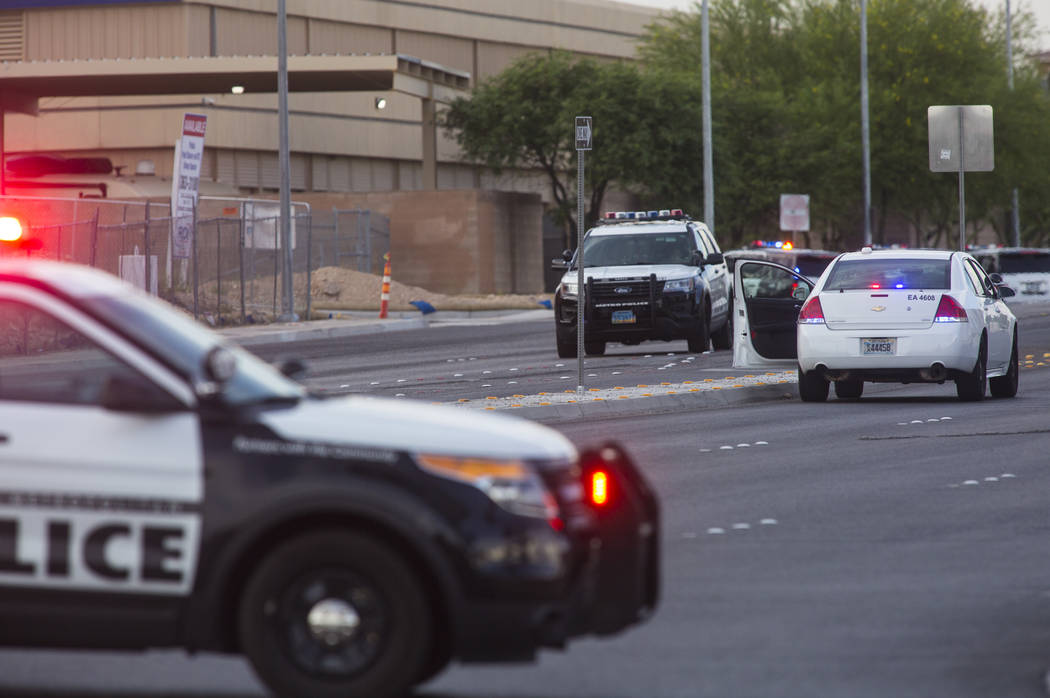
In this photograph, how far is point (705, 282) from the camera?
2764 cm

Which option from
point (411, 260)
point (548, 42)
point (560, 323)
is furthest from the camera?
point (548, 42)

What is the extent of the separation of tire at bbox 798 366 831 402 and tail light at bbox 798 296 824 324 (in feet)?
1.86

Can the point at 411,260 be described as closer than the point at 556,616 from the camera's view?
No

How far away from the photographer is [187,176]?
3775 cm

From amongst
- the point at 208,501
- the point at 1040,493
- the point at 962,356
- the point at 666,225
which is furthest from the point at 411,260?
the point at 208,501

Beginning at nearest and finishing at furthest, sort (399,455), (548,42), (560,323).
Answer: (399,455) < (560,323) < (548,42)

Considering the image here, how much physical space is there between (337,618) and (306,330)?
30852 millimetres

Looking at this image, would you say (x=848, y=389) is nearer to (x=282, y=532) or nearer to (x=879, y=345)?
(x=879, y=345)

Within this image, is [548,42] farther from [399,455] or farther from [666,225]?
[399,455]

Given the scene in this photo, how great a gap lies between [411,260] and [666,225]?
33.4 metres

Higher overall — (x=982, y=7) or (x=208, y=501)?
(x=982, y=7)

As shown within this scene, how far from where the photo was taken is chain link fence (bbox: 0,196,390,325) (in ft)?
115

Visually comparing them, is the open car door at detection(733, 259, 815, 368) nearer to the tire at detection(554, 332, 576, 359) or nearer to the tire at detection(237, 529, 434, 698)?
the tire at detection(554, 332, 576, 359)

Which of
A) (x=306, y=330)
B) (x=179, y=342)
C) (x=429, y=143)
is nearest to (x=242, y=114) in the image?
(x=429, y=143)
